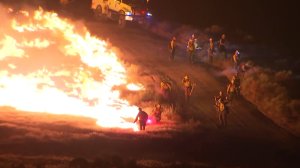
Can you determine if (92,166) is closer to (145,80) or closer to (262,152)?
(262,152)

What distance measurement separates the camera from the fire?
24.9m

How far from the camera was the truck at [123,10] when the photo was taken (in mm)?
37406

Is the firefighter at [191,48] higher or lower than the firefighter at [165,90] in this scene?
higher

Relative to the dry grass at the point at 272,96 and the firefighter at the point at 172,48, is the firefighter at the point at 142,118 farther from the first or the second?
the firefighter at the point at 172,48

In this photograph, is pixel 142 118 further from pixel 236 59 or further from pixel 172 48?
pixel 236 59

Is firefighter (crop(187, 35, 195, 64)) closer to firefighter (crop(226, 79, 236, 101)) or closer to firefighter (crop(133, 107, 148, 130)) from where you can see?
firefighter (crop(226, 79, 236, 101))

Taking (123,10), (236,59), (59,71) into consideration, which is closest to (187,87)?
(236,59)

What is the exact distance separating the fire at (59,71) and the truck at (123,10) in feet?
12.6

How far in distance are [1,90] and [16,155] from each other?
31.4ft

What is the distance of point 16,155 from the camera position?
17.5 m

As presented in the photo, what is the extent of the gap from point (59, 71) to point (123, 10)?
36.2ft

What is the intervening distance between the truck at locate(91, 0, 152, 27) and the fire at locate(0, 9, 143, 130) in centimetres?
384

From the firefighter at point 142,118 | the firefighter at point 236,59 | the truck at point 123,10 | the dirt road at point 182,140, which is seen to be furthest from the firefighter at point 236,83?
the truck at point 123,10

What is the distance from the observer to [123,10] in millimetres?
37781
